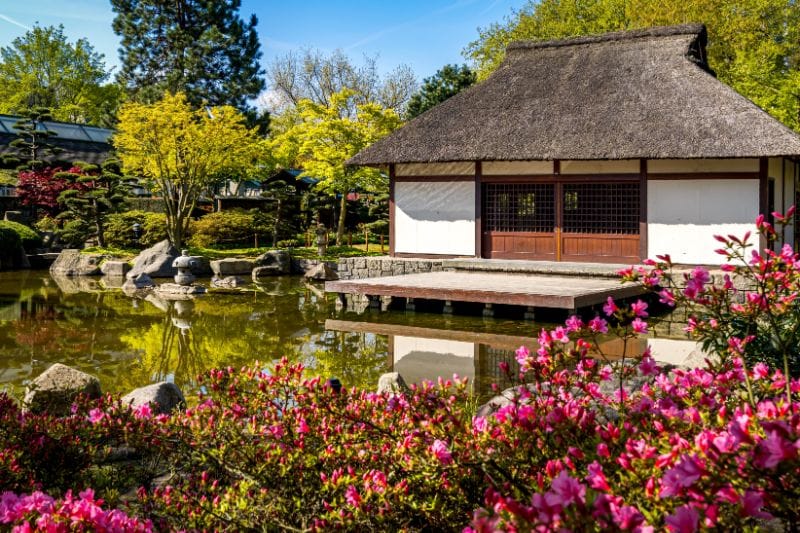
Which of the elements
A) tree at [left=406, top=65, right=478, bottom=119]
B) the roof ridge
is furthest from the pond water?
tree at [left=406, top=65, right=478, bottom=119]

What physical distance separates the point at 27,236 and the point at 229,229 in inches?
267

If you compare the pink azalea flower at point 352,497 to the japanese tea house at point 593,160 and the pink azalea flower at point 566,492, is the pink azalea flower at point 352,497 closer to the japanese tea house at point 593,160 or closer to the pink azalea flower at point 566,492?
the pink azalea flower at point 566,492

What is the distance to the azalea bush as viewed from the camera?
5.75 feet

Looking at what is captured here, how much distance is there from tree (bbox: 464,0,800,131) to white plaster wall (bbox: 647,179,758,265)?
10.4 meters

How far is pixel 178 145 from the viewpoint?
2409cm

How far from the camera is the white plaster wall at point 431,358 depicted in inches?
344

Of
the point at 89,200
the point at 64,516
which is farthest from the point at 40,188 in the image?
the point at 64,516

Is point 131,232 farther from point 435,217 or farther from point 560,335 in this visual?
point 560,335

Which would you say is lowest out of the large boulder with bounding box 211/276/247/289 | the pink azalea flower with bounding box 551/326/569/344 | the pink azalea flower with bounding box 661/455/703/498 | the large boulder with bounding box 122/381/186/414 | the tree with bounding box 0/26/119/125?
the large boulder with bounding box 122/381/186/414

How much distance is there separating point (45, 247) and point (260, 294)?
501 inches

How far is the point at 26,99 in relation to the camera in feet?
152

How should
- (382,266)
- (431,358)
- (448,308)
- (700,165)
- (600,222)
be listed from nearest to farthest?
(431,358)
(448,308)
(700,165)
(600,222)
(382,266)

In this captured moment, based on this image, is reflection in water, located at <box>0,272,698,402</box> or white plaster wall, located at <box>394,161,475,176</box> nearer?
reflection in water, located at <box>0,272,698,402</box>

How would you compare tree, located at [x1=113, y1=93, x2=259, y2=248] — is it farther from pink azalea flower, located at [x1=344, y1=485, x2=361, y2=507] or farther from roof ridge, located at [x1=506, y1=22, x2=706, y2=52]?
pink azalea flower, located at [x1=344, y1=485, x2=361, y2=507]
